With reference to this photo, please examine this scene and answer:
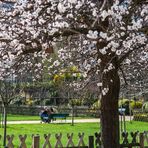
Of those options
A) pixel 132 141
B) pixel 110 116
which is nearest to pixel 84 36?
pixel 110 116

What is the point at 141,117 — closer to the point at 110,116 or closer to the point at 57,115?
the point at 57,115

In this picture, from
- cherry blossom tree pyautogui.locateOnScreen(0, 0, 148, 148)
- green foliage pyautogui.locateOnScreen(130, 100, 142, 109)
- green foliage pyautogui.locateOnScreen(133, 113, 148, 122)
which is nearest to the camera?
cherry blossom tree pyautogui.locateOnScreen(0, 0, 148, 148)

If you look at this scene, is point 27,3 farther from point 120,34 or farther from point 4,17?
point 120,34

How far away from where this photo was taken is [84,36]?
9.07 metres

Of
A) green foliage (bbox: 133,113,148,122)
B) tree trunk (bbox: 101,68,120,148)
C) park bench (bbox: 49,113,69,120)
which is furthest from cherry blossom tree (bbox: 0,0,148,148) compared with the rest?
green foliage (bbox: 133,113,148,122)

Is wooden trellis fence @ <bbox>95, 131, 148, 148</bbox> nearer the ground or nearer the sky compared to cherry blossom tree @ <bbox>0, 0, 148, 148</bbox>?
nearer the ground

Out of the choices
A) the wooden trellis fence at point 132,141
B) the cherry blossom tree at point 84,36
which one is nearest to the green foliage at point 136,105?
the wooden trellis fence at point 132,141

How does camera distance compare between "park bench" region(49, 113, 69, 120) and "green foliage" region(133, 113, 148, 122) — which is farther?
"green foliage" region(133, 113, 148, 122)

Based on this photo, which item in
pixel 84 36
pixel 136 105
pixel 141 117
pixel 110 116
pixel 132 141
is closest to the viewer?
pixel 84 36

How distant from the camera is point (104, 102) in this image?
1012 centimetres

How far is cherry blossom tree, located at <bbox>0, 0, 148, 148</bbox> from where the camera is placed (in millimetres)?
7340

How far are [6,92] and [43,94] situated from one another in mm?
26349

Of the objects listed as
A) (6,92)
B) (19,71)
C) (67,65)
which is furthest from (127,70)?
(6,92)

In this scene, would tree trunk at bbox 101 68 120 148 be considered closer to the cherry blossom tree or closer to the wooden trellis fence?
the cherry blossom tree
